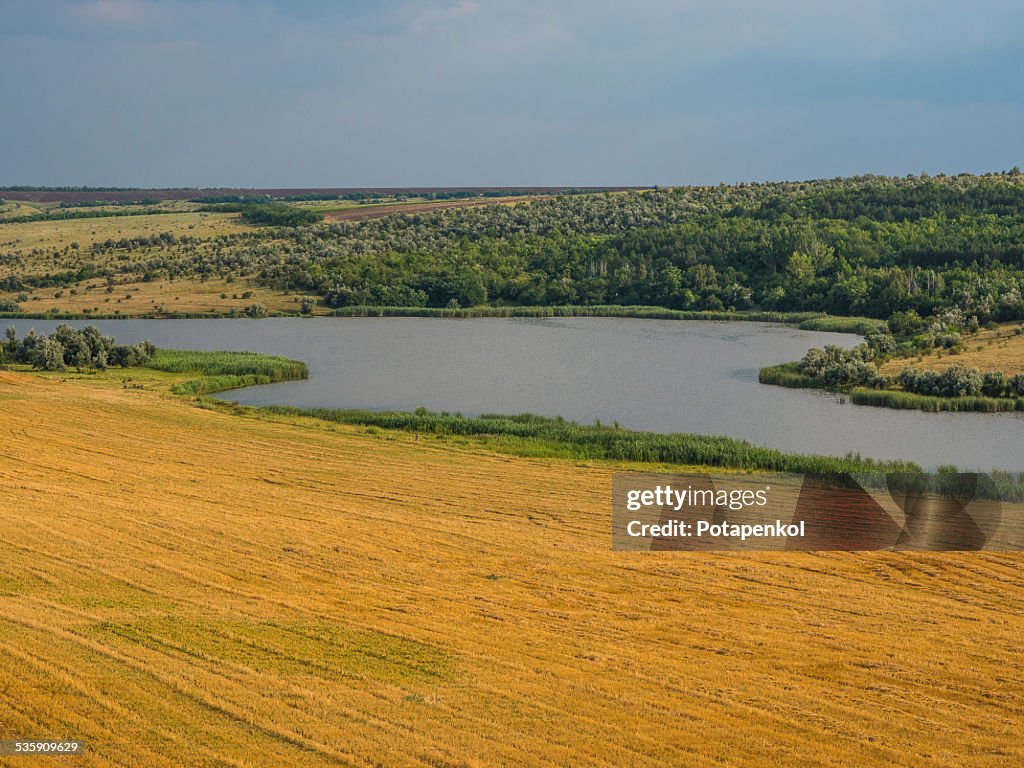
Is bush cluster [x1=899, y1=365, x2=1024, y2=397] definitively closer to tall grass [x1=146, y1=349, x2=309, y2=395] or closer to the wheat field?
the wheat field

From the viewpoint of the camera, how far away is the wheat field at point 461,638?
9109mm

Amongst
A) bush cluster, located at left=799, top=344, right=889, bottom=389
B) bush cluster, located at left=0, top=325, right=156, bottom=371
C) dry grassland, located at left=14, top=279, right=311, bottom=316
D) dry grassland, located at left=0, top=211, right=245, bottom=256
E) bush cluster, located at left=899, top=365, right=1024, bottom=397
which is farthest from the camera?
dry grassland, located at left=0, top=211, right=245, bottom=256

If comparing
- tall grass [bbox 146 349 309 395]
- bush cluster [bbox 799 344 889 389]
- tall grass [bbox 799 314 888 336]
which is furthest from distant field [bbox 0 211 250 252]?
bush cluster [bbox 799 344 889 389]

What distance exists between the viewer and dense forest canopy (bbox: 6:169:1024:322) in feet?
189

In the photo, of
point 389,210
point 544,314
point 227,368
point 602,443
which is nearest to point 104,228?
point 389,210

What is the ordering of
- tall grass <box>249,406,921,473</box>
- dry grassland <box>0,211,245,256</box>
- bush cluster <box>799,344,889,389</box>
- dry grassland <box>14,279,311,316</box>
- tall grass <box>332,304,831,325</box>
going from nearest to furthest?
tall grass <box>249,406,921,473</box> < bush cluster <box>799,344,889,389</box> < tall grass <box>332,304,831,325</box> < dry grassland <box>14,279,311,316</box> < dry grassland <box>0,211,245,256</box>

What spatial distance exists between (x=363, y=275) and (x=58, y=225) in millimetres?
49305

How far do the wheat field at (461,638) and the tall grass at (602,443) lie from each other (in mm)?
4474

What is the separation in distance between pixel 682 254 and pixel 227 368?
35820mm

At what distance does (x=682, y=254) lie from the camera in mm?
67000

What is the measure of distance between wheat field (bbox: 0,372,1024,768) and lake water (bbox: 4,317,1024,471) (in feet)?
34.3

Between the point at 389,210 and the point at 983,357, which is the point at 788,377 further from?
the point at 389,210

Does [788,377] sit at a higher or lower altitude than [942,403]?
higher

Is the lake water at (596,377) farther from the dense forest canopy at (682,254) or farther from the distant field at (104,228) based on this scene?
the distant field at (104,228)
